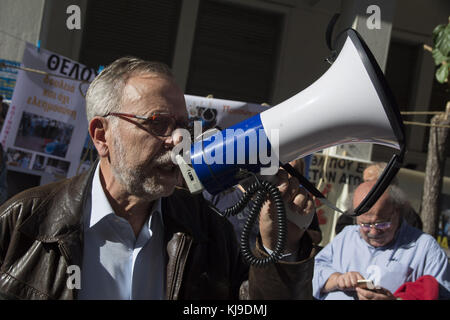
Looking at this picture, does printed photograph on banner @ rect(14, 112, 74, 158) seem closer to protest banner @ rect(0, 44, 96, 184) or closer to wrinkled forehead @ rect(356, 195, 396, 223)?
protest banner @ rect(0, 44, 96, 184)

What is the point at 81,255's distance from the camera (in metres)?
1.64

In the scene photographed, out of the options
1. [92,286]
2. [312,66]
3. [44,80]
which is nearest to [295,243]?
[92,286]

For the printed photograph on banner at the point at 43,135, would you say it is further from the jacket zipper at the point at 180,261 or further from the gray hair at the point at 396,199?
the jacket zipper at the point at 180,261

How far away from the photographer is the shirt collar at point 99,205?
5.84 feet

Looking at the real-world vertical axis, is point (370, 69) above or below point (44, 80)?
below

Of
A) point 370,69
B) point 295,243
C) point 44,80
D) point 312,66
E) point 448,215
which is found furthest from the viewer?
point 312,66

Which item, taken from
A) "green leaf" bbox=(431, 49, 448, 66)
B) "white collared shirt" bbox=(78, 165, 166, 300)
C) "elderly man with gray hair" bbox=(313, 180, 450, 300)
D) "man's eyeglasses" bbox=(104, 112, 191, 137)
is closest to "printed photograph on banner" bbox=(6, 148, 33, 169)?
"elderly man with gray hair" bbox=(313, 180, 450, 300)

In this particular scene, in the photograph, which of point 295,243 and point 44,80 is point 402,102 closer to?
point 44,80

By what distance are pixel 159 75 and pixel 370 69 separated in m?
0.77

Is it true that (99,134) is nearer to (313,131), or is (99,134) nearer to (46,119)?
(313,131)

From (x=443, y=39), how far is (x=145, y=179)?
4.21 metres

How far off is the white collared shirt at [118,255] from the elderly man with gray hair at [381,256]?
61.9 inches

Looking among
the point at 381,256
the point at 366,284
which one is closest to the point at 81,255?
the point at 366,284
